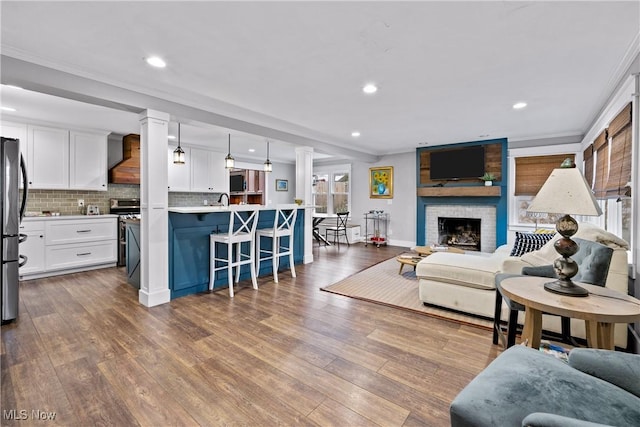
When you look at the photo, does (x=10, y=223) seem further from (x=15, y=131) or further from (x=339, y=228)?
(x=339, y=228)

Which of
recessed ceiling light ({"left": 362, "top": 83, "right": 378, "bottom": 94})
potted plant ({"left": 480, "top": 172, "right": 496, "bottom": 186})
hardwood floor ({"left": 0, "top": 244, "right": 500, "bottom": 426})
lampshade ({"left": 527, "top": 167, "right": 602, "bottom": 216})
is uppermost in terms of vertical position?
recessed ceiling light ({"left": 362, "top": 83, "right": 378, "bottom": 94})

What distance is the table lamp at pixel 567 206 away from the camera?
1761 mm

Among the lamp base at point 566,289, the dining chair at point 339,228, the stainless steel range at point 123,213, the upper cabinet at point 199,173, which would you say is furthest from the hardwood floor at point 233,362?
the dining chair at point 339,228

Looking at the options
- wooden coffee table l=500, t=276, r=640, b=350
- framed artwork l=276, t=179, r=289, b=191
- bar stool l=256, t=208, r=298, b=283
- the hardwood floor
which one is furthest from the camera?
framed artwork l=276, t=179, r=289, b=191

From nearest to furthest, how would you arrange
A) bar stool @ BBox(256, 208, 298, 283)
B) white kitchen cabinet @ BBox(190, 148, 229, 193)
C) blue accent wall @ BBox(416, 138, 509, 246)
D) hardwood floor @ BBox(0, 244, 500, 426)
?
hardwood floor @ BBox(0, 244, 500, 426) < bar stool @ BBox(256, 208, 298, 283) < blue accent wall @ BBox(416, 138, 509, 246) < white kitchen cabinet @ BBox(190, 148, 229, 193)

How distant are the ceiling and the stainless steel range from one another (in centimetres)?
166

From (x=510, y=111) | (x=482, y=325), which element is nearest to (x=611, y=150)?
(x=510, y=111)

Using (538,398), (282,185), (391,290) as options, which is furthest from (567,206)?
(282,185)

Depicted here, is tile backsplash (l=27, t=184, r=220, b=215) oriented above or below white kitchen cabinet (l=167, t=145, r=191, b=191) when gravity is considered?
below

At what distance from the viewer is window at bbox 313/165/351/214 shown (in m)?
8.59

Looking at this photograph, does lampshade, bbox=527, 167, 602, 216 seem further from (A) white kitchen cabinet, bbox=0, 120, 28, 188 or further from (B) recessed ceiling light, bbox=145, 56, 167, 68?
(A) white kitchen cabinet, bbox=0, 120, 28, 188

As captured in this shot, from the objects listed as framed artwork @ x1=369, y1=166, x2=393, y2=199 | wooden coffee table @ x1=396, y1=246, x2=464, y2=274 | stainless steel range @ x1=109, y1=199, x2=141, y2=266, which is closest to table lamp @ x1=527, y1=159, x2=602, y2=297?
wooden coffee table @ x1=396, y1=246, x2=464, y2=274

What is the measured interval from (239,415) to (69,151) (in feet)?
17.4

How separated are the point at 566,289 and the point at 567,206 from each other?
1.63 ft
